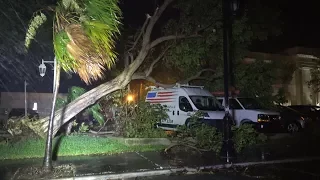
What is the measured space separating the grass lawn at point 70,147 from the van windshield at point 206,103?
3252 mm

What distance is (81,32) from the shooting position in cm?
783

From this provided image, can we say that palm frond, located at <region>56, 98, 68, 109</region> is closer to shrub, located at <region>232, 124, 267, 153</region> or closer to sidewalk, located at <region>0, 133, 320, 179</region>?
sidewalk, located at <region>0, 133, 320, 179</region>

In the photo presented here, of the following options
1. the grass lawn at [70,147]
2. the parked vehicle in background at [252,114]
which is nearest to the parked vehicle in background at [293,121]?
the parked vehicle in background at [252,114]

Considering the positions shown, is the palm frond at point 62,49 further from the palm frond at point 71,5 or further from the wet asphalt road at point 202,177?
the wet asphalt road at point 202,177

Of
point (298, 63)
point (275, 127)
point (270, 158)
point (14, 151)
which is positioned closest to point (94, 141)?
point (14, 151)

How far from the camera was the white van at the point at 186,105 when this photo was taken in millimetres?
13989

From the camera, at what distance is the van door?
14309 mm


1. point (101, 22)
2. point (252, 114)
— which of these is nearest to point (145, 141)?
point (101, 22)

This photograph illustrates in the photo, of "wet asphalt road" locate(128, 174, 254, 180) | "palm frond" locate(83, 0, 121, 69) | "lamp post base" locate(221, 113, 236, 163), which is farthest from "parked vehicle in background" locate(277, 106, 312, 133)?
"palm frond" locate(83, 0, 121, 69)

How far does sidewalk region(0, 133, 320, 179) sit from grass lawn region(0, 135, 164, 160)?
0.50 metres

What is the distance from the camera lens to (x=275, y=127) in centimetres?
1575

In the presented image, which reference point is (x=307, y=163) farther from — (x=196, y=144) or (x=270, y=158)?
(x=196, y=144)

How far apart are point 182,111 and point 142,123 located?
2384 millimetres

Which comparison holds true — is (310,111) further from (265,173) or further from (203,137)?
(265,173)
